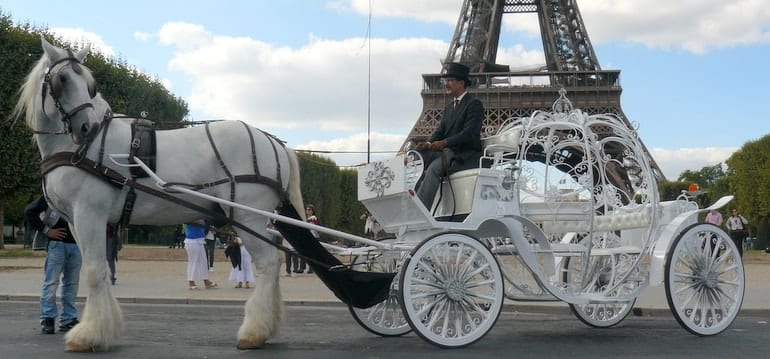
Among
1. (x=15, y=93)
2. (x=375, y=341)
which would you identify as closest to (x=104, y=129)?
(x=375, y=341)

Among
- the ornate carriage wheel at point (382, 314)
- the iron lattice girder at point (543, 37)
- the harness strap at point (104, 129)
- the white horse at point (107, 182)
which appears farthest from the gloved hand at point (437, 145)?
the iron lattice girder at point (543, 37)

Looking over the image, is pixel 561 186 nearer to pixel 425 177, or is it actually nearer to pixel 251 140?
pixel 425 177

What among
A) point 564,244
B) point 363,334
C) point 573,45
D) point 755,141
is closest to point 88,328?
point 363,334

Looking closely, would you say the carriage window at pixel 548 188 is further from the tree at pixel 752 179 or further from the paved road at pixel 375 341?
the tree at pixel 752 179

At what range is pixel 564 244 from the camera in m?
8.70

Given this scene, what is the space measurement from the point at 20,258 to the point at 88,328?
23623 millimetres

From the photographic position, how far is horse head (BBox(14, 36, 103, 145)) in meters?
6.95

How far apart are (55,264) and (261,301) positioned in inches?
101

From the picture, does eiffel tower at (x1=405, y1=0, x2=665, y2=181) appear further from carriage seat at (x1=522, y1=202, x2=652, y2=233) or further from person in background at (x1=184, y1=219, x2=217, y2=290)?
carriage seat at (x1=522, y1=202, x2=652, y2=233)

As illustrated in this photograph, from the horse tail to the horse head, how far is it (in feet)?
5.18

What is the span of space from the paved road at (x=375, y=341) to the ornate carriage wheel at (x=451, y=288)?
166 millimetres

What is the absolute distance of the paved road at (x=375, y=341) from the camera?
22.6ft

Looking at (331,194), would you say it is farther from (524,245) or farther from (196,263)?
(524,245)

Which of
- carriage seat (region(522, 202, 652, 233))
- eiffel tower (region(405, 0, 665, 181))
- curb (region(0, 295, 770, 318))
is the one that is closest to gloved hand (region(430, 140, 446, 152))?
carriage seat (region(522, 202, 652, 233))
